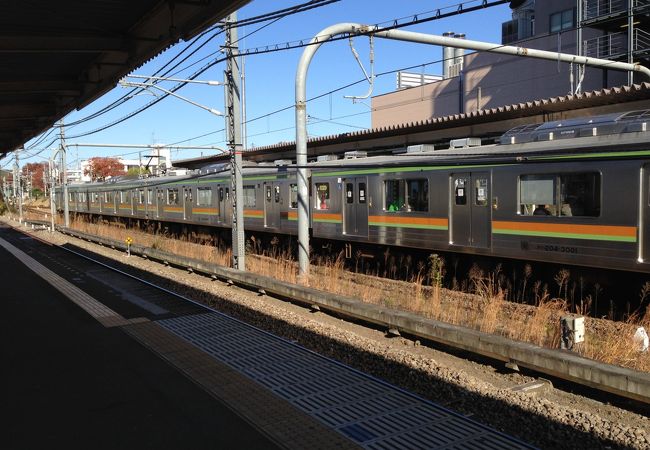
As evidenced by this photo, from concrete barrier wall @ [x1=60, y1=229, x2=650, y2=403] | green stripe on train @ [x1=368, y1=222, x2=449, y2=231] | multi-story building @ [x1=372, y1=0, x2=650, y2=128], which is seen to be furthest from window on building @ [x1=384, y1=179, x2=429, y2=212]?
multi-story building @ [x1=372, y1=0, x2=650, y2=128]

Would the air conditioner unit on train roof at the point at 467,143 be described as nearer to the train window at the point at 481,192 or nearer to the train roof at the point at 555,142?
the train roof at the point at 555,142

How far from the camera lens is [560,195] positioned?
9.84m

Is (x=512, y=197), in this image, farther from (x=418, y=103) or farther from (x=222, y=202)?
(x=418, y=103)

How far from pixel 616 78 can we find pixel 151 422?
2483 cm

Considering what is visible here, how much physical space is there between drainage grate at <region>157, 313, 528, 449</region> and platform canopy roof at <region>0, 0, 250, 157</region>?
436cm

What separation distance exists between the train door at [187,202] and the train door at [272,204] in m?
7.19

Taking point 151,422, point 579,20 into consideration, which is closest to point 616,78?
point 579,20

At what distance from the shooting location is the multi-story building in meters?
23.3

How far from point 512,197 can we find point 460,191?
4.43ft

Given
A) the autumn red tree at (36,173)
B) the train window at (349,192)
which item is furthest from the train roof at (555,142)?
the autumn red tree at (36,173)

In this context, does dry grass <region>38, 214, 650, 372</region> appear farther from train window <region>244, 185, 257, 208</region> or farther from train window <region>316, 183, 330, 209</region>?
train window <region>244, 185, 257, 208</region>

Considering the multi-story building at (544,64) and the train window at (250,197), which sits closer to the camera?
the train window at (250,197)

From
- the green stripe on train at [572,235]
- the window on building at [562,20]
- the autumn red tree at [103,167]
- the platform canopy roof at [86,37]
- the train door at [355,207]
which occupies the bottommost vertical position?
the green stripe on train at [572,235]

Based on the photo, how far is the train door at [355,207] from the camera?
571 inches
